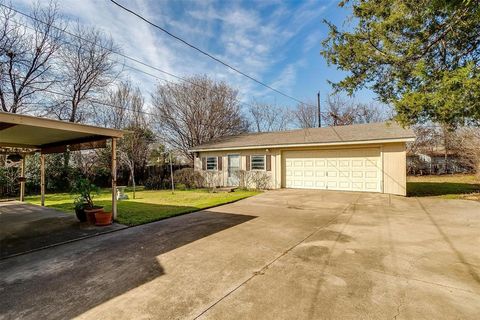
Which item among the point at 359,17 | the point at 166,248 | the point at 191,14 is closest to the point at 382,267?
the point at 166,248

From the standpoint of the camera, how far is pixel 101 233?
5.67 meters

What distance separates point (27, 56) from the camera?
14852 millimetres

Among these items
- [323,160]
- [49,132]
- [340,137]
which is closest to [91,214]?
[49,132]

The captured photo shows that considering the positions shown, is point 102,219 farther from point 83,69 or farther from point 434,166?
point 434,166

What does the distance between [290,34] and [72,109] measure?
52.6ft

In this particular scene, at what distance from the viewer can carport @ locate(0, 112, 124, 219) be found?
5.08 metres

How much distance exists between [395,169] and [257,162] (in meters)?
6.95

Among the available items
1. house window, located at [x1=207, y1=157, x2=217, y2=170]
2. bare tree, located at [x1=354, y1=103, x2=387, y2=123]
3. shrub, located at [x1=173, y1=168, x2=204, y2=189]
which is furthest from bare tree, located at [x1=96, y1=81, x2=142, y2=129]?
bare tree, located at [x1=354, y1=103, x2=387, y2=123]

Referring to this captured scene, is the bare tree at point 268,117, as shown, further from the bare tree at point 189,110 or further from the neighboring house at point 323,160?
the neighboring house at point 323,160

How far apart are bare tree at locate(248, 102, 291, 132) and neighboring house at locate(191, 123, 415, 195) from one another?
43.8ft

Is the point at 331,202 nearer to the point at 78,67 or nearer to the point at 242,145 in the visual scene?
the point at 242,145

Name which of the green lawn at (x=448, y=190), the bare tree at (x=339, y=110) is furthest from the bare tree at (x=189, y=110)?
the green lawn at (x=448, y=190)

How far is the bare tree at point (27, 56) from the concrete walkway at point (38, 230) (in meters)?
10.8

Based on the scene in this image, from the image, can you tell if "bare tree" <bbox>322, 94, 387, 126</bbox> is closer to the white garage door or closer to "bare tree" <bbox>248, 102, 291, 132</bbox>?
"bare tree" <bbox>248, 102, 291, 132</bbox>
